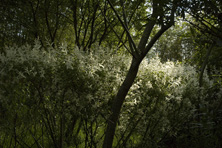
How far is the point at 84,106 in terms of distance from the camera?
298cm

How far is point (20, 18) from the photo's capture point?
19.3 feet

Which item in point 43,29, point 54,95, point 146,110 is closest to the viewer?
point 54,95

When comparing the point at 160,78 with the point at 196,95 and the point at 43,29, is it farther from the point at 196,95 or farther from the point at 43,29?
the point at 43,29

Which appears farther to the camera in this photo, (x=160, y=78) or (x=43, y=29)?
(x=43, y=29)

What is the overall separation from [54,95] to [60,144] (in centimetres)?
96

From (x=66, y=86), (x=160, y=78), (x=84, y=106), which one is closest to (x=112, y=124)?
(x=84, y=106)

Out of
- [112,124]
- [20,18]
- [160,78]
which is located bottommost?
[112,124]

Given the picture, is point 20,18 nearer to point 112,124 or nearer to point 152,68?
point 152,68

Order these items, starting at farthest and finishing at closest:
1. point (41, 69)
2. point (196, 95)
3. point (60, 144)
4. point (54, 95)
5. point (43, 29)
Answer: point (43, 29)
point (196, 95)
point (60, 144)
point (54, 95)
point (41, 69)

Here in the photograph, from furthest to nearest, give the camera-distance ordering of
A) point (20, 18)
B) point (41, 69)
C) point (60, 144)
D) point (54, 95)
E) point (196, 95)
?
1. point (20, 18)
2. point (196, 95)
3. point (60, 144)
4. point (54, 95)
5. point (41, 69)

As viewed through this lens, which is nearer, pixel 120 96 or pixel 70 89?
pixel 120 96

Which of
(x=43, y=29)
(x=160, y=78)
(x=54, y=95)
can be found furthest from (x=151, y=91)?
(x=43, y=29)

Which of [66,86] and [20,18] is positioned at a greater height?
[20,18]

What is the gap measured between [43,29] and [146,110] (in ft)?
14.8
